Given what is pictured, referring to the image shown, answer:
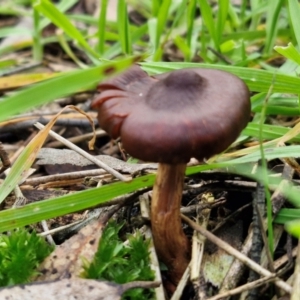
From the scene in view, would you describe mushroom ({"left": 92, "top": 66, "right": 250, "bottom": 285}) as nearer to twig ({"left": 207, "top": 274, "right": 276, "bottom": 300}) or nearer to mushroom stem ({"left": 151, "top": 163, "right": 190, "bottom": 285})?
mushroom stem ({"left": 151, "top": 163, "right": 190, "bottom": 285})

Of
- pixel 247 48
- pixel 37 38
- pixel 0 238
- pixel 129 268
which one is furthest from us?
pixel 37 38

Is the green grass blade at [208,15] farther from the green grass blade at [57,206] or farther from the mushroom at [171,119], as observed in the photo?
the green grass blade at [57,206]

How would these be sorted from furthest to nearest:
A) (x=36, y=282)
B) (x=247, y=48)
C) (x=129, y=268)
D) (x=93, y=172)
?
1. (x=247, y=48)
2. (x=93, y=172)
3. (x=129, y=268)
4. (x=36, y=282)

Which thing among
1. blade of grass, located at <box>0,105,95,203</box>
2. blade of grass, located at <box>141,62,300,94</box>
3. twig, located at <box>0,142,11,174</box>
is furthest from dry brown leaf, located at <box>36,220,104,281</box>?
blade of grass, located at <box>141,62,300,94</box>

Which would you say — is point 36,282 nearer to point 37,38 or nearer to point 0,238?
point 0,238

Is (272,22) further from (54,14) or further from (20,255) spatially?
(20,255)

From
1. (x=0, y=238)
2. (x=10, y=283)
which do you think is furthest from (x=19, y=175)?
(x=10, y=283)

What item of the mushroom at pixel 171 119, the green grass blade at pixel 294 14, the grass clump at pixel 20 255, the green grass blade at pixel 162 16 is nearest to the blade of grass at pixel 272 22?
the green grass blade at pixel 294 14
